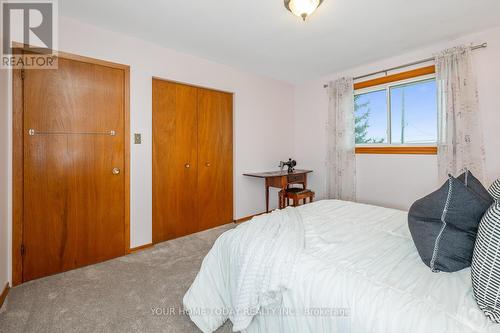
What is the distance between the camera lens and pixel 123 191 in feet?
8.14

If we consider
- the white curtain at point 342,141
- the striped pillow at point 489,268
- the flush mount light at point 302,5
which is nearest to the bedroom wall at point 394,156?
the white curtain at point 342,141

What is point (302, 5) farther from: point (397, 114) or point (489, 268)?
point (397, 114)

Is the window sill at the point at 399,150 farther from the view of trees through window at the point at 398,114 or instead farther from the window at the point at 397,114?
the view of trees through window at the point at 398,114

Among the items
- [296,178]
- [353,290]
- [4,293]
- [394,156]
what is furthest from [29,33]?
[394,156]

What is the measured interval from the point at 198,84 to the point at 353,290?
2.89 meters

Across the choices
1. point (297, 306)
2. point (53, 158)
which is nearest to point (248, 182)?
point (53, 158)

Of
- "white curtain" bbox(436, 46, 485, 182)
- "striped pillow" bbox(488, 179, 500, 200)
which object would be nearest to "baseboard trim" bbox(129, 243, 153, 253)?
"striped pillow" bbox(488, 179, 500, 200)

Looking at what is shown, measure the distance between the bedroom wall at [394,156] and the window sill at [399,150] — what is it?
0.19 feet

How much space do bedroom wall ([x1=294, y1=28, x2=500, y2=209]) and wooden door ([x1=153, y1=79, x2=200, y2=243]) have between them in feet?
6.70

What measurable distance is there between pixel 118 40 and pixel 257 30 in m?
1.47

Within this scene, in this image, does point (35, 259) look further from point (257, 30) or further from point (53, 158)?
point (257, 30)

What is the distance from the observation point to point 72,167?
2189 millimetres

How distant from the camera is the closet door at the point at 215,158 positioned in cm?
318

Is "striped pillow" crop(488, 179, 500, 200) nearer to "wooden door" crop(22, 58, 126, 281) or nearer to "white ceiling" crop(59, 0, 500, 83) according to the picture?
"white ceiling" crop(59, 0, 500, 83)
